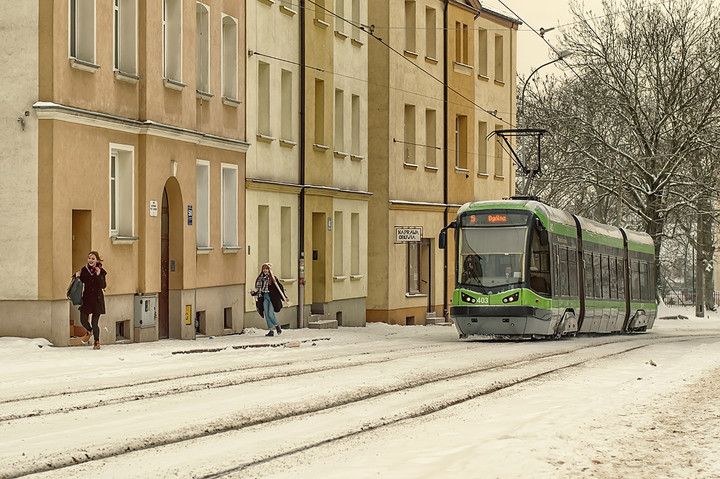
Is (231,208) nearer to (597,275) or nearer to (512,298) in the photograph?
(512,298)

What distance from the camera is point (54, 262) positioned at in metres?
23.6

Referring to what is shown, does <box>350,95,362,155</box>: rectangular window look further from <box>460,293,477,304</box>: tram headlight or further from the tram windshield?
<box>460,293,477,304</box>: tram headlight

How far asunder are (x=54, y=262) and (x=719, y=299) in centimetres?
8428

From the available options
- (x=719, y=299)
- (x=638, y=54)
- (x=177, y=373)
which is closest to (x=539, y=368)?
(x=177, y=373)

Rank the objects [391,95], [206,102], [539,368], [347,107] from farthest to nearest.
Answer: [391,95] < [347,107] < [206,102] < [539,368]

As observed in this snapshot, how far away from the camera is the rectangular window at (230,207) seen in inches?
1293

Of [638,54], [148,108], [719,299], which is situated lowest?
[719,299]

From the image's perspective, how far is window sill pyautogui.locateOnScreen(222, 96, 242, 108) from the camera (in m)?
32.2

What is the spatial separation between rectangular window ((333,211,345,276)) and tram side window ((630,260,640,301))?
31.6 ft

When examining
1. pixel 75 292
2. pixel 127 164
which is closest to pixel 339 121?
pixel 127 164

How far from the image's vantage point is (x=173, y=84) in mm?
28641

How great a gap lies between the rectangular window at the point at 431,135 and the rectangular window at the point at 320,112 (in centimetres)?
1008

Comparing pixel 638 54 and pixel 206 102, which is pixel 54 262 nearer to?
pixel 206 102

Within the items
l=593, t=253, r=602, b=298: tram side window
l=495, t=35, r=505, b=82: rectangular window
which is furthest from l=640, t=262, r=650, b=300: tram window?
l=495, t=35, r=505, b=82: rectangular window
